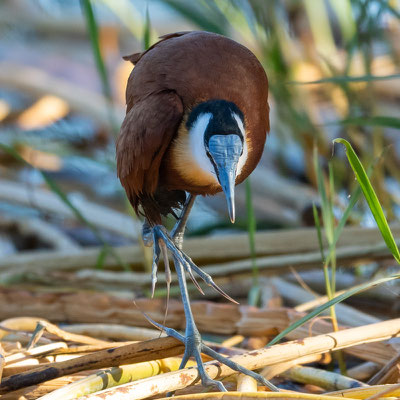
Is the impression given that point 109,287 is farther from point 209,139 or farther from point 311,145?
point 311,145

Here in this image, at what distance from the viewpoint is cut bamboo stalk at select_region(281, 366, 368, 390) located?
130cm

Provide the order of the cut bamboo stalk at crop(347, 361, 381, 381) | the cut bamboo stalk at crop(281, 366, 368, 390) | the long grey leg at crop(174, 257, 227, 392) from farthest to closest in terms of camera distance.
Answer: the cut bamboo stalk at crop(347, 361, 381, 381) → the cut bamboo stalk at crop(281, 366, 368, 390) → the long grey leg at crop(174, 257, 227, 392)

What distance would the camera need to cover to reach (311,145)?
272 centimetres

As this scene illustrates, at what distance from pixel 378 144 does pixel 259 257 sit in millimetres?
630

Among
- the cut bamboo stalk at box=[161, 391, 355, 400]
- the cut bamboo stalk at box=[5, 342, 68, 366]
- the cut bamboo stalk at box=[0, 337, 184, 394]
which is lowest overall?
the cut bamboo stalk at box=[161, 391, 355, 400]

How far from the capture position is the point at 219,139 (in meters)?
1.32

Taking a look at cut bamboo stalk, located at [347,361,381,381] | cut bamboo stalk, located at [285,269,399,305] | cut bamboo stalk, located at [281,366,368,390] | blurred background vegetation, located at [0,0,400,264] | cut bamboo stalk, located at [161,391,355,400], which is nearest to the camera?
cut bamboo stalk, located at [161,391,355,400]

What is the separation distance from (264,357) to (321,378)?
0.16 meters

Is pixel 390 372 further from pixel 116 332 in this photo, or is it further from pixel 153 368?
pixel 116 332

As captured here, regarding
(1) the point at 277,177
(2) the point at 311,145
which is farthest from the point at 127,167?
(1) the point at 277,177

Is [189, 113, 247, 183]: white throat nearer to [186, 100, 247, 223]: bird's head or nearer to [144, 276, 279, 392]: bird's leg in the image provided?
[186, 100, 247, 223]: bird's head

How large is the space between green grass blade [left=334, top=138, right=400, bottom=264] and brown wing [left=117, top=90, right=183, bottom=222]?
31 cm

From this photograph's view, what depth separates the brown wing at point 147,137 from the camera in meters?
1.37

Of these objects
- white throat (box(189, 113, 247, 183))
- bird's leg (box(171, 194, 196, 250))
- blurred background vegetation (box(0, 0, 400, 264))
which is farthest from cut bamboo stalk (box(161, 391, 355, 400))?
blurred background vegetation (box(0, 0, 400, 264))
